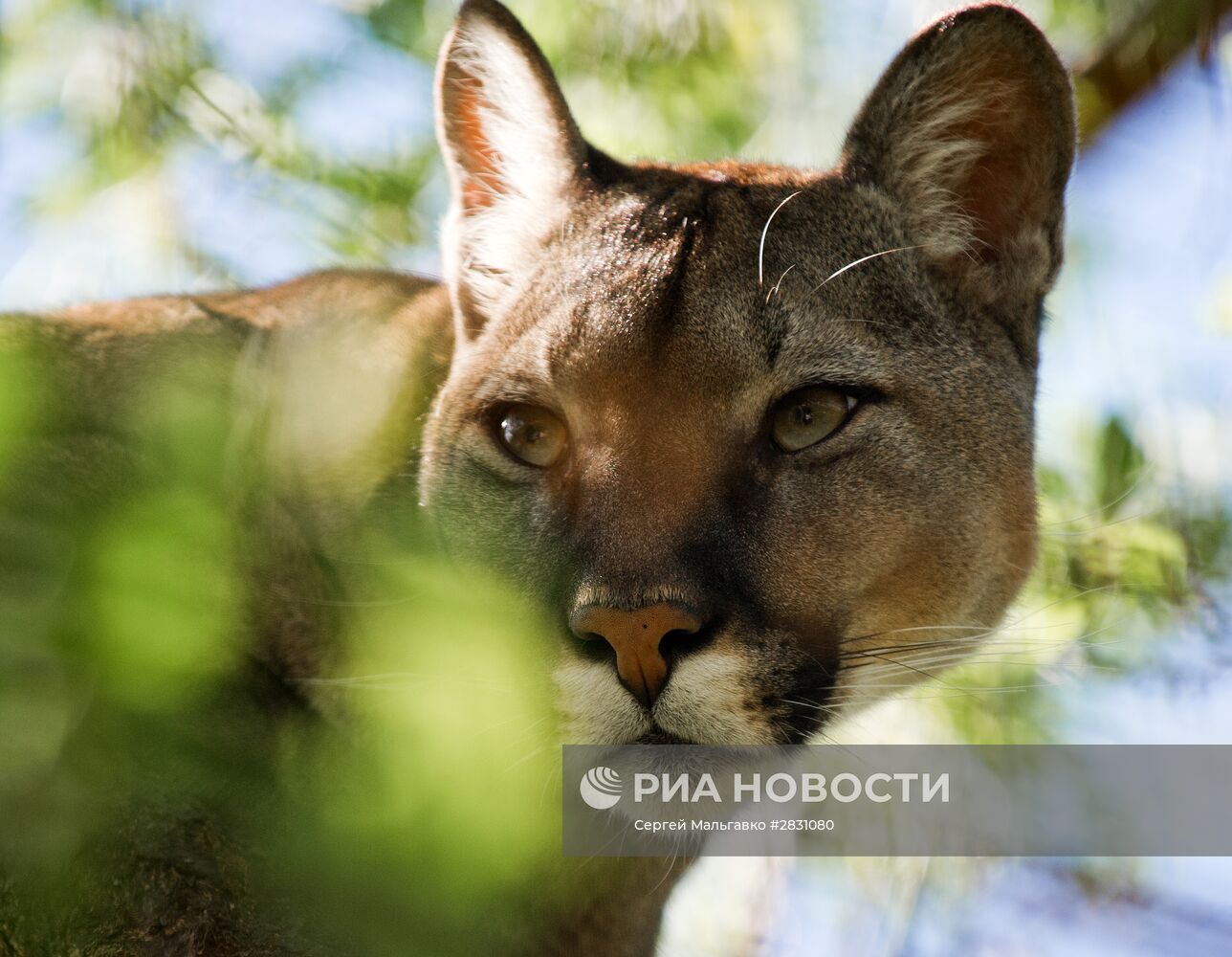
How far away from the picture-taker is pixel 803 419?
3.97 metres

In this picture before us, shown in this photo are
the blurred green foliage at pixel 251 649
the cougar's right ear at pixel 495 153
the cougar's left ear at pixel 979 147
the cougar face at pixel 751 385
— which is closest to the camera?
the blurred green foliage at pixel 251 649

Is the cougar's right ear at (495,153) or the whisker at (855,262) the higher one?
the cougar's right ear at (495,153)

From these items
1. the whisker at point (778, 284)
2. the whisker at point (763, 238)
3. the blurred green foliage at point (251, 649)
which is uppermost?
the whisker at point (763, 238)

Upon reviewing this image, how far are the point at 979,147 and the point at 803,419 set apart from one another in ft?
4.35

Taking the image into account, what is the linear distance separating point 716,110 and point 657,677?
3754 millimetres

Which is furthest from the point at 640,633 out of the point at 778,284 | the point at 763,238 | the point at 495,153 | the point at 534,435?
the point at 495,153

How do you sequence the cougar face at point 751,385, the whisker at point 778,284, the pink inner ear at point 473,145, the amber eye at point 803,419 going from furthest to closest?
the pink inner ear at point 473,145
the whisker at point 778,284
the amber eye at point 803,419
the cougar face at point 751,385

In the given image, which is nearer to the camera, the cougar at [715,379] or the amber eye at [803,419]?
the cougar at [715,379]

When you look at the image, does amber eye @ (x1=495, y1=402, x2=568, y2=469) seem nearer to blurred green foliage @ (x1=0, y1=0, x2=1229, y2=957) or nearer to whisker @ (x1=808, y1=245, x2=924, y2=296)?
blurred green foliage @ (x1=0, y1=0, x2=1229, y2=957)

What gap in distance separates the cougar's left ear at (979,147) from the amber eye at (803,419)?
0.83 meters

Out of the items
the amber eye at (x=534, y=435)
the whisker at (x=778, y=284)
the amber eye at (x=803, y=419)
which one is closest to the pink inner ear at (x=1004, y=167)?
the whisker at (x=778, y=284)

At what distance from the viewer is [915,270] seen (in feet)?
14.5

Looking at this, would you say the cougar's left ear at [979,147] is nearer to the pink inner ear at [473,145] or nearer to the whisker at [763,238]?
the whisker at [763,238]

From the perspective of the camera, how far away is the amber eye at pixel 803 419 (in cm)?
395
